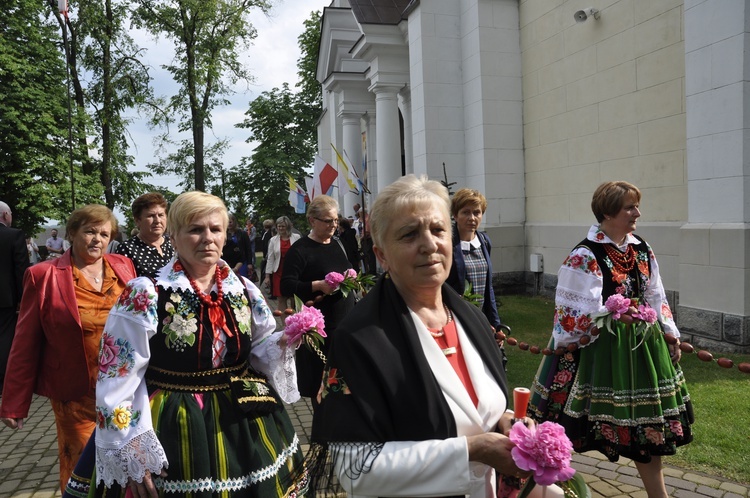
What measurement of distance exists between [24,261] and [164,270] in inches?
193

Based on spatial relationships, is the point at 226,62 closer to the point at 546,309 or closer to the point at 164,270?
the point at 546,309

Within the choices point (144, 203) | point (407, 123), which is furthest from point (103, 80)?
point (144, 203)

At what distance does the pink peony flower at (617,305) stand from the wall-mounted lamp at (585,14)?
8110 millimetres

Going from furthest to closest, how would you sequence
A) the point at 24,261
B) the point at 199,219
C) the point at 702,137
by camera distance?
the point at 702,137 → the point at 24,261 → the point at 199,219

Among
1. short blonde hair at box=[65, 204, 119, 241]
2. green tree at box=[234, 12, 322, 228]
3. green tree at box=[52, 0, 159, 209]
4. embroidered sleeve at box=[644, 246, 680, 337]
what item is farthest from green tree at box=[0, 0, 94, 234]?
embroidered sleeve at box=[644, 246, 680, 337]

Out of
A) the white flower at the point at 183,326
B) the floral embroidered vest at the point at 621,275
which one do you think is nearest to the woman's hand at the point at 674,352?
the floral embroidered vest at the point at 621,275

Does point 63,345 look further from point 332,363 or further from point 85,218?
point 332,363

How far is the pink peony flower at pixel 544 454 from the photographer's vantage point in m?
1.67

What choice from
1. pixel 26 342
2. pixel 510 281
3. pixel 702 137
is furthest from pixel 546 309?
pixel 26 342

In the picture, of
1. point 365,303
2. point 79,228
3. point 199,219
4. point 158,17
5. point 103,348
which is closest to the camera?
point 365,303

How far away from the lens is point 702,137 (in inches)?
299

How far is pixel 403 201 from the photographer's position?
1999 mm

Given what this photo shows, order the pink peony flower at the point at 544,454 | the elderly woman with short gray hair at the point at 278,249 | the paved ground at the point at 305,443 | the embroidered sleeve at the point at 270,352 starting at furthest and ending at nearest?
the elderly woman with short gray hair at the point at 278,249, the paved ground at the point at 305,443, the embroidered sleeve at the point at 270,352, the pink peony flower at the point at 544,454

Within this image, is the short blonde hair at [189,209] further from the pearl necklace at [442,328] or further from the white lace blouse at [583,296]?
the white lace blouse at [583,296]
